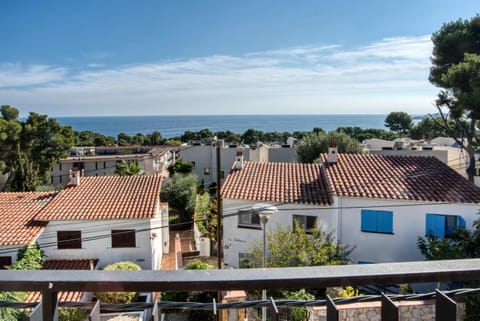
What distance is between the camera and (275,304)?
4.02ft

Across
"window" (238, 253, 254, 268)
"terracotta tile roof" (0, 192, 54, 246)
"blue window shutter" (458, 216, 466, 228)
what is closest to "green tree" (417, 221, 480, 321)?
"blue window shutter" (458, 216, 466, 228)

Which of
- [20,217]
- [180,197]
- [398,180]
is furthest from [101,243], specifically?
[398,180]

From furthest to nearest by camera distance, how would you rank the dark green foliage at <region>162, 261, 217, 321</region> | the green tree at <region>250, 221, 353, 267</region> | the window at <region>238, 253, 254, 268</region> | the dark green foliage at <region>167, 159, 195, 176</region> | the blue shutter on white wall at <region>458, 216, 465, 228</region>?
the dark green foliage at <region>167, 159, 195, 176</region>
the window at <region>238, 253, 254, 268</region>
the blue shutter on white wall at <region>458, 216, 465, 228</region>
the green tree at <region>250, 221, 353, 267</region>
the dark green foliage at <region>162, 261, 217, 321</region>

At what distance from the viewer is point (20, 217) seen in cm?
1730

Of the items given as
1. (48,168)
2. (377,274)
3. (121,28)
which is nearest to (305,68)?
(121,28)

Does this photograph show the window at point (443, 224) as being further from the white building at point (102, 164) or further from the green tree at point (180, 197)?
the white building at point (102, 164)

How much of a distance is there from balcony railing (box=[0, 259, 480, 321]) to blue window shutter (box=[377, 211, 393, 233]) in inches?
601

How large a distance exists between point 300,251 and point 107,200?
33.3 feet

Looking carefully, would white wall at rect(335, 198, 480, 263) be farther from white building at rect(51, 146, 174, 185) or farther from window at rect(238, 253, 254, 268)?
white building at rect(51, 146, 174, 185)

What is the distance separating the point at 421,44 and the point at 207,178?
2476cm

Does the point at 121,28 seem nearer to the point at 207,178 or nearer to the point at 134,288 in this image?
the point at 207,178

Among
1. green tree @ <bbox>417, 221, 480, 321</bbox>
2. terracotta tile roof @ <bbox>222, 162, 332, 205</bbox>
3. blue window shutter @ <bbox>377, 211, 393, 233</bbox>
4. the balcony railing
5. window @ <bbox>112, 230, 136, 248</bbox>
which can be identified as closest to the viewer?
the balcony railing

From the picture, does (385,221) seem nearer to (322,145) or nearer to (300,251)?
(300,251)

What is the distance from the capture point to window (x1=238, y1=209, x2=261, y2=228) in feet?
54.9
